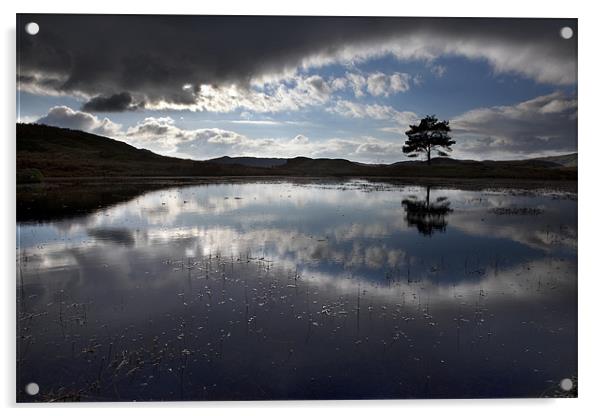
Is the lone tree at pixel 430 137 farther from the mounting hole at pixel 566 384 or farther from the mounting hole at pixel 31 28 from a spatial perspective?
the mounting hole at pixel 31 28

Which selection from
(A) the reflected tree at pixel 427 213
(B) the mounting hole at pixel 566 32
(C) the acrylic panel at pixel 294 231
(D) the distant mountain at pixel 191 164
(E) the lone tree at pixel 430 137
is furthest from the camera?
(A) the reflected tree at pixel 427 213

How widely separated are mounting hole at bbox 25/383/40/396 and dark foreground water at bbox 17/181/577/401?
14 centimetres

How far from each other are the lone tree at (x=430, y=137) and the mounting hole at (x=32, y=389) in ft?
32.4

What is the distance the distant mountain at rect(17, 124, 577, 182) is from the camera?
8.27m

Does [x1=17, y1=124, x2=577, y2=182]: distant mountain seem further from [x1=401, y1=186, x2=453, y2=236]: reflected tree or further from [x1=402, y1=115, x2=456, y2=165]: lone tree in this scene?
[x1=401, y1=186, x2=453, y2=236]: reflected tree

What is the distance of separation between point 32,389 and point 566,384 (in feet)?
32.3

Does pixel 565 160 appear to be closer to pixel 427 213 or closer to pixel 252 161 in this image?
pixel 427 213

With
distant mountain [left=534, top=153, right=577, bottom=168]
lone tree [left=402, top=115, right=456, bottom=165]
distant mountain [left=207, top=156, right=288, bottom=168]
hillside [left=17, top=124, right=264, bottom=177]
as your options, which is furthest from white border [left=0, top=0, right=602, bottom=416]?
distant mountain [left=207, top=156, right=288, bottom=168]

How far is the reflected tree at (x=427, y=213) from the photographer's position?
12.0 metres

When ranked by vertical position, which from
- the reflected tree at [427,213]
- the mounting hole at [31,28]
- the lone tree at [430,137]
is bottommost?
the reflected tree at [427,213]

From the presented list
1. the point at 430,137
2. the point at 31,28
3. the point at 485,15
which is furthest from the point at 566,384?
the point at 31,28

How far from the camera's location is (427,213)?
43.3 feet

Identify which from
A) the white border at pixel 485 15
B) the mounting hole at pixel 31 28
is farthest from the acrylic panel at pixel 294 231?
the white border at pixel 485 15
